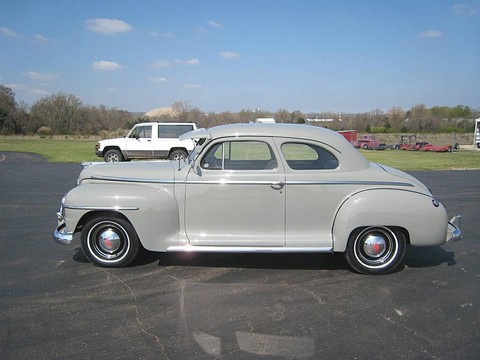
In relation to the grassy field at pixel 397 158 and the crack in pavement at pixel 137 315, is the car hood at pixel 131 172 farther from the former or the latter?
the grassy field at pixel 397 158

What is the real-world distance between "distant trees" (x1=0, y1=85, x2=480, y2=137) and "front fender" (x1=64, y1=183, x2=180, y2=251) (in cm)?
3839

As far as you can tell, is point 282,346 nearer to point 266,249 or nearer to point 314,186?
point 266,249

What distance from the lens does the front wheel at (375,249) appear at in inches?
172

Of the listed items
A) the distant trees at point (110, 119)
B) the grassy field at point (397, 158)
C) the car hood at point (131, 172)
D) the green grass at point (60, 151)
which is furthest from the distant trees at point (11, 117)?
the car hood at point (131, 172)

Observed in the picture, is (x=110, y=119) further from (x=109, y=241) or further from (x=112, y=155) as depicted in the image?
(x=109, y=241)

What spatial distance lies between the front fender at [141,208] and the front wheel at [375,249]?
217 centimetres

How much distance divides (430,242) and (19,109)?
6519 cm

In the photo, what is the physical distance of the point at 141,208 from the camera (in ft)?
14.1

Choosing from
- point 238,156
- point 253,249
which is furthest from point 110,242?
point 238,156

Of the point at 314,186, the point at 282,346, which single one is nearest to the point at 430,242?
the point at 314,186

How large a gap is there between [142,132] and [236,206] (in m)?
13.6

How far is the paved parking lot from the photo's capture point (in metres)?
2.94

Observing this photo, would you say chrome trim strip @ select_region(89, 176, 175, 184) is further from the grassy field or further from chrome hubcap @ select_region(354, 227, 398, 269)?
the grassy field

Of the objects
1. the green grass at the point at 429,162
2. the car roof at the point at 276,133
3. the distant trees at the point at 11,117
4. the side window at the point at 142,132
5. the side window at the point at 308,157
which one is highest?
the distant trees at the point at 11,117
